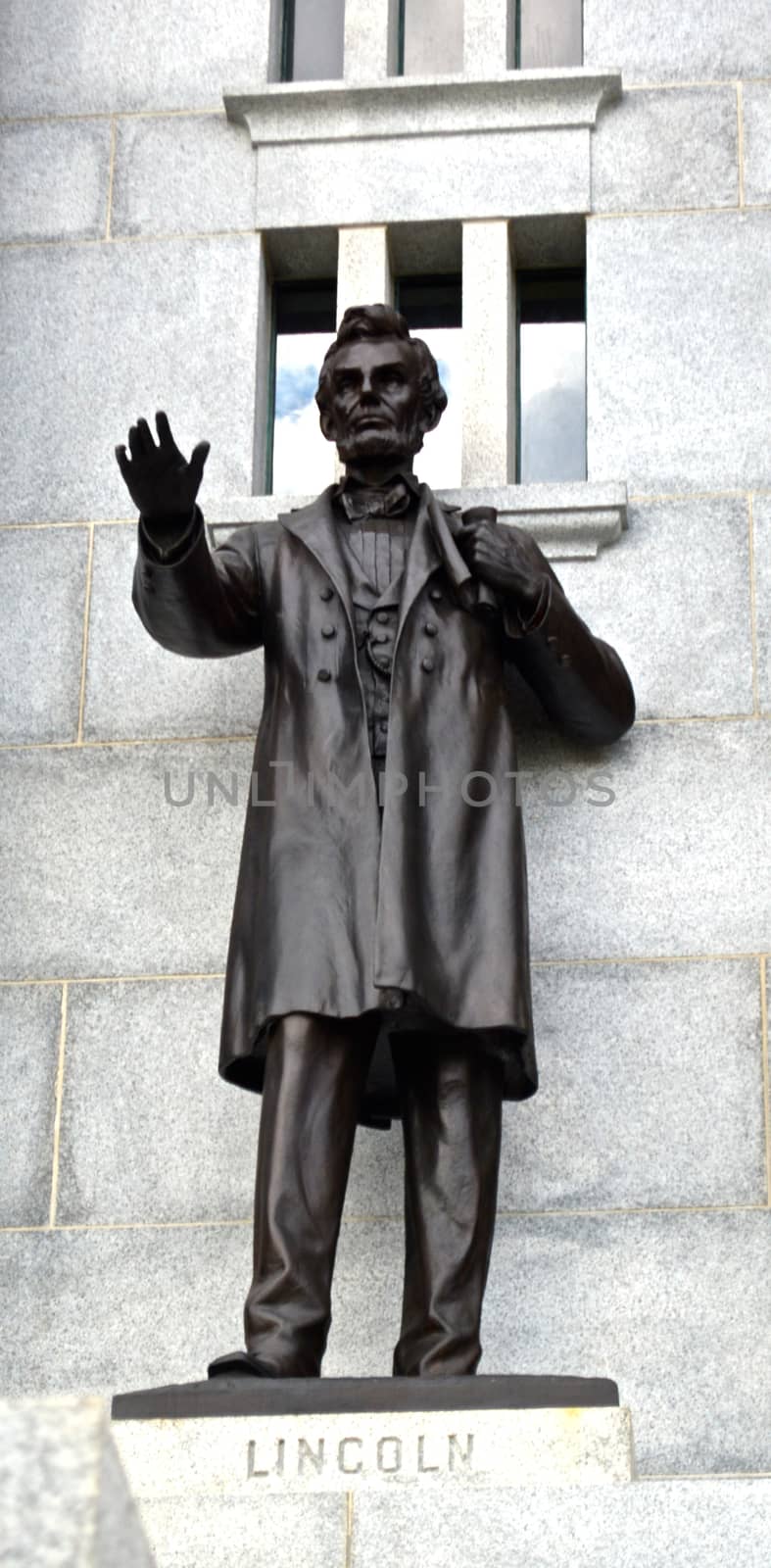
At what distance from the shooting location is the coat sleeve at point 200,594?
688 cm

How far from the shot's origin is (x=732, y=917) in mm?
7508

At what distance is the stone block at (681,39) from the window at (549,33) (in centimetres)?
12

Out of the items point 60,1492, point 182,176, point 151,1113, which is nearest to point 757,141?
point 182,176

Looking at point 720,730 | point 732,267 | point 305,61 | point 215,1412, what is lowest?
point 215,1412

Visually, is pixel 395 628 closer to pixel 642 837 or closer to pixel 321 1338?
pixel 642 837

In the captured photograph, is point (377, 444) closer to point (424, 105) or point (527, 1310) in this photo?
point (424, 105)

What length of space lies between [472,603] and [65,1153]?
1.99 meters

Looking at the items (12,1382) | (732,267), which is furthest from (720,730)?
(12,1382)

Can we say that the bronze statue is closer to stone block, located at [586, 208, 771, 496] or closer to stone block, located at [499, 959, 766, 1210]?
stone block, located at [499, 959, 766, 1210]

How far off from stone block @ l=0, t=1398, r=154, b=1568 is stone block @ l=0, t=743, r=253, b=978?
15.6 ft

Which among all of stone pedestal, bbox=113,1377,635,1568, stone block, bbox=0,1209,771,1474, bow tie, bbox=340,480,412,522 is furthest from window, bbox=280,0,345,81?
stone pedestal, bbox=113,1377,635,1568

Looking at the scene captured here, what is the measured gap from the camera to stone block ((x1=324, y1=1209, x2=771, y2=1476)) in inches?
271

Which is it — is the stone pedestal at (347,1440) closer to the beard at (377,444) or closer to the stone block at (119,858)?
the stone block at (119,858)

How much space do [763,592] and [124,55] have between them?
301 centimetres
